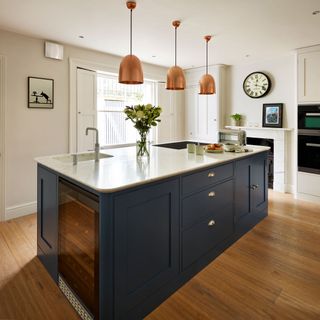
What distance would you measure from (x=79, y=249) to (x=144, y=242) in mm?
466

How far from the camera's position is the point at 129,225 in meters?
Answer: 1.64

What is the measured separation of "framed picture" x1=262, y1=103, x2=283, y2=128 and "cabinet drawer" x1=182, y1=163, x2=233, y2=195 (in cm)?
278

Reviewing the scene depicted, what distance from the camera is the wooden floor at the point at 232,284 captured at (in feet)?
6.00

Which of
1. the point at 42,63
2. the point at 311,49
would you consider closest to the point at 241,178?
the point at 311,49

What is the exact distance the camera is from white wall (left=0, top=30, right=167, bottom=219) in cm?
347

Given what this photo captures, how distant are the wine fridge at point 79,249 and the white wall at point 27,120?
1999 mm

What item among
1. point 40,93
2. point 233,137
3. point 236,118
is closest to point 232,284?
point 233,137

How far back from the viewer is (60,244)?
2.04 meters

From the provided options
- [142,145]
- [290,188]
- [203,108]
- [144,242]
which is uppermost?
[203,108]

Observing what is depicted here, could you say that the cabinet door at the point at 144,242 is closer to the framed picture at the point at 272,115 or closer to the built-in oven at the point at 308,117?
the built-in oven at the point at 308,117

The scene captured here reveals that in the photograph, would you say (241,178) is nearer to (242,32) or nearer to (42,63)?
(242,32)

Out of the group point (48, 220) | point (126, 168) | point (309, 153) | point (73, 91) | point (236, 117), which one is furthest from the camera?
point (236, 117)

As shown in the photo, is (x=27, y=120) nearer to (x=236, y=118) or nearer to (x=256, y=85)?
(x=236, y=118)

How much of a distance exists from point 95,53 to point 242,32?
7.66 ft
